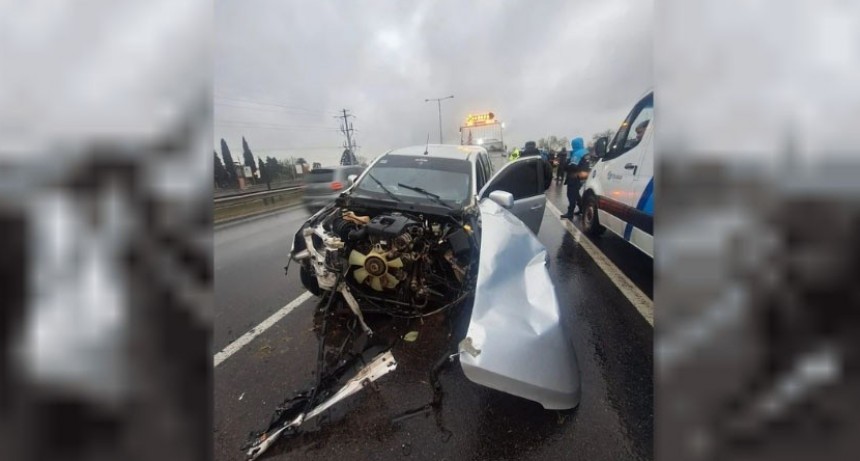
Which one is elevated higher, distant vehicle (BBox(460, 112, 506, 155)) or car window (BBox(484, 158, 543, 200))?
distant vehicle (BBox(460, 112, 506, 155))

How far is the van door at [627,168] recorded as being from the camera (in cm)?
354

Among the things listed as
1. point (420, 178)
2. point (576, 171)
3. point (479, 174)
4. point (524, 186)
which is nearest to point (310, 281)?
point (420, 178)

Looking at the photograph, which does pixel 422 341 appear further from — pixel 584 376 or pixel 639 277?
pixel 639 277

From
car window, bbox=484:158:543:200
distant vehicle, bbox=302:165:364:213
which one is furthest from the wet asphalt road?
distant vehicle, bbox=302:165:364:213

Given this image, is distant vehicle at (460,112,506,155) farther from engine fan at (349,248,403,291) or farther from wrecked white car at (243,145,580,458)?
engine fan at (349,248,403,291)

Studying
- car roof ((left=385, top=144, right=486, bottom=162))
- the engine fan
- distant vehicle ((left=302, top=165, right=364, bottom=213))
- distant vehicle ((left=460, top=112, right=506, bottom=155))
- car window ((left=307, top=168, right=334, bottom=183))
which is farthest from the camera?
distant vehicle ((left=460, top=112, right=506, bottom=155))

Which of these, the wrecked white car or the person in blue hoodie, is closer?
the wrecked white car

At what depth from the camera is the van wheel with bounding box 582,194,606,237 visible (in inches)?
225

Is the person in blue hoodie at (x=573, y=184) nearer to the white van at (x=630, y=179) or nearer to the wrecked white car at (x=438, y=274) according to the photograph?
the white van at (x=630, y=179)

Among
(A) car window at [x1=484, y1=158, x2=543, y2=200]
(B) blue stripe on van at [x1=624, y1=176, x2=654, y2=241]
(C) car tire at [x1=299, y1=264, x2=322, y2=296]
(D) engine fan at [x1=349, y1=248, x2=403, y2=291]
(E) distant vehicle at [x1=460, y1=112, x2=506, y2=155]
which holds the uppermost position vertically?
(E) distant vehicle at [x1=460, y1=112, x2=506, y2=155]

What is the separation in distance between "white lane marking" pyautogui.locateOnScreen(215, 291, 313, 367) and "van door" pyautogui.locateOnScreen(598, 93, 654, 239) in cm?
383

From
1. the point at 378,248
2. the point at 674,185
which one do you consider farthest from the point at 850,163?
the point at 378,248

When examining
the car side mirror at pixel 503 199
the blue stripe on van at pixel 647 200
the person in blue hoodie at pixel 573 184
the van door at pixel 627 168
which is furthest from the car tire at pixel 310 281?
the person in blue hoodie at pixel 573 184

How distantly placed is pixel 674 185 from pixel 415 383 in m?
2.18
